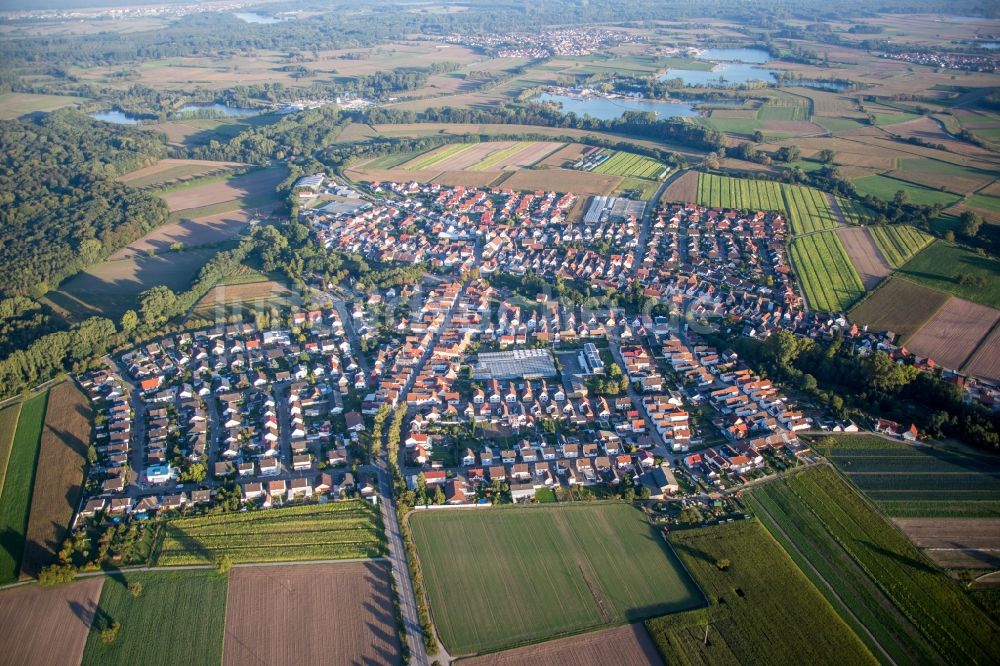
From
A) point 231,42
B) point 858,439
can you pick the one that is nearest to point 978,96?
point 858,439

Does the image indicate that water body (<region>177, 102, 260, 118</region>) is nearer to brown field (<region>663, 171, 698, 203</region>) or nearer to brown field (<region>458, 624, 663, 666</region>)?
brown field (<region>663, 171, 698, 203</region>)

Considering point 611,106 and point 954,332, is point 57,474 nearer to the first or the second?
point 954,332

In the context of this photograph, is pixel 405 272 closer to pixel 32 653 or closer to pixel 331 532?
pixel 331 532

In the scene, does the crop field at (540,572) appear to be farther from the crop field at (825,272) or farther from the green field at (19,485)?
the crop field at (825,272)

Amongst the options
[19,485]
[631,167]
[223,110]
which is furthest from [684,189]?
[223,110]

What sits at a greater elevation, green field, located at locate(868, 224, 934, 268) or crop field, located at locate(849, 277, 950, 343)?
green field, located at locate(868, 224, 934, 268)

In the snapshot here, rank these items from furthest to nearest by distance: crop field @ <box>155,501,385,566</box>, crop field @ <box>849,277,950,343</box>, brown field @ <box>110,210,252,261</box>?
brown field @ <box>110,210,252,261</box> → crop field @ <box>849,277,950,343</box> → crop field @ <box>155,501,385,566</box>

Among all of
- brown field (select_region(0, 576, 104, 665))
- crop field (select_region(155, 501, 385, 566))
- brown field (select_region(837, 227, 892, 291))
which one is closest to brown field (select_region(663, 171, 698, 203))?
brown field (select_region(837, 227, 892, 291))
